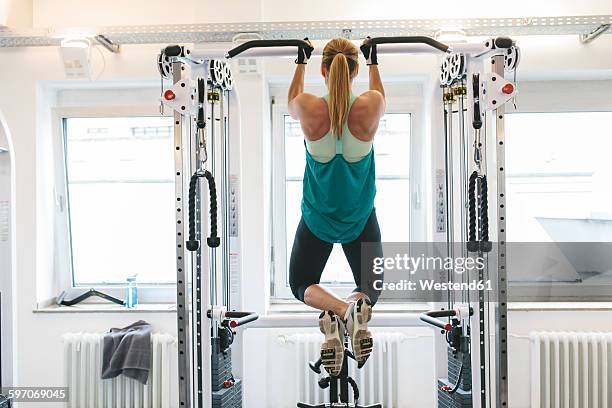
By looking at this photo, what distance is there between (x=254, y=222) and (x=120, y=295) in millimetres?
1132

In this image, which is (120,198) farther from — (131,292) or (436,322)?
(436,322)

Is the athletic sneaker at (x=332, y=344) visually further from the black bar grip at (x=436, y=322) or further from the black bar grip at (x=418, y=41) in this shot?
the black bar grip at (x=418, y=41)

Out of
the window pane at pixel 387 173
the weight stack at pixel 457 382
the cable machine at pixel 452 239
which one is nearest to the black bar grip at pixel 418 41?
the cable machine at pixel 452 239

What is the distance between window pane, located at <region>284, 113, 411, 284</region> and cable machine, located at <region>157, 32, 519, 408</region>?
3.38 ft

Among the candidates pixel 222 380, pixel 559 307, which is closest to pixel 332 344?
pixel 222 380

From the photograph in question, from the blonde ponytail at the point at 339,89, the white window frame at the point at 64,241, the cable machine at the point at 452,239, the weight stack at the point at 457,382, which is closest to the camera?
the blonde ponytail at the point at 339,89

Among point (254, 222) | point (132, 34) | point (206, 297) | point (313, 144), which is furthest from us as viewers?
point (254, 222)

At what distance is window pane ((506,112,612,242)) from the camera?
3703 mm

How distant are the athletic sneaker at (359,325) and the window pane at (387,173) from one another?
1777 mm

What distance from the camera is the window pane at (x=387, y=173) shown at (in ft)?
12.4

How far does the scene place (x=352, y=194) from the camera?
214cm

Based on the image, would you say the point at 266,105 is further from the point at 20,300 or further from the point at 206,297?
the point at 20,300

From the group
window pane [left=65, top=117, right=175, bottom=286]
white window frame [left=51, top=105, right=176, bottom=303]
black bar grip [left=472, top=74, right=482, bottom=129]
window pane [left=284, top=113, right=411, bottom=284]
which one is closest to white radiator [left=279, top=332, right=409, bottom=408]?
window pane [left=284, top=113, right=411, bottom=284]

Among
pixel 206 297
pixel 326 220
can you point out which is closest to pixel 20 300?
pixel 206 297
